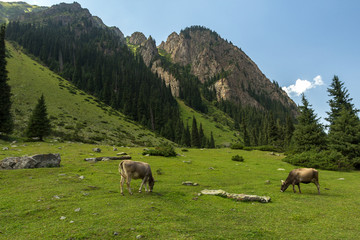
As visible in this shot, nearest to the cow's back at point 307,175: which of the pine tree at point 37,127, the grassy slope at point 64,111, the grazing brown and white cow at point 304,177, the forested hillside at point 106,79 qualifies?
the grazing brown and white cow at point 304,177

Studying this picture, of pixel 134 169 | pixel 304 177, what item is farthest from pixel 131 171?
pixel 304 177

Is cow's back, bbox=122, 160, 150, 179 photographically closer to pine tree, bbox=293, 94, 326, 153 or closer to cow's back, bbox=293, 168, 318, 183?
cow's back, bbox=293, 168, 318, 183

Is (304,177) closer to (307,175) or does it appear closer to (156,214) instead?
(307,175)

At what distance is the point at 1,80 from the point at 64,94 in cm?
4392

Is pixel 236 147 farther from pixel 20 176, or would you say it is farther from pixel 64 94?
pixel 64 94

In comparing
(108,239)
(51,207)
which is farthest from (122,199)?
(108,239)

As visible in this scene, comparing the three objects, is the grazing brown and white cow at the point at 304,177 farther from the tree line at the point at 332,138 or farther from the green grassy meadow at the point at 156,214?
the tree line at the point at 332,138

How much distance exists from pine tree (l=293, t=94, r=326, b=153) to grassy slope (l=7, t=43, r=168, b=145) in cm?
4657

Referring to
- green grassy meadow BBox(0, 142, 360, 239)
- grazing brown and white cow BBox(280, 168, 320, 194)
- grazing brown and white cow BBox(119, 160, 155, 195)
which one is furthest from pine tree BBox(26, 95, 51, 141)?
grazing brown and white cow BBox(280, 168, 320, 194)

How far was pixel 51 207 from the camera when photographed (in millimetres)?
8711

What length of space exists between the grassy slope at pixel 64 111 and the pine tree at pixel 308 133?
4657 centimetres

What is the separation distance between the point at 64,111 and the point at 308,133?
7817 cm

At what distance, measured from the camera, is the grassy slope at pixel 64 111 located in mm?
52828

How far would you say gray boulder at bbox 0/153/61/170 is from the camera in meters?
16.1
